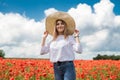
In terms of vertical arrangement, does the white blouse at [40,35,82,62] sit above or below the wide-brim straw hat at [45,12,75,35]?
below

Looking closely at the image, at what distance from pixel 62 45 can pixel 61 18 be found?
0.60 meters

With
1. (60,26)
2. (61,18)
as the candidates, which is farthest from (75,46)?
(61,18)

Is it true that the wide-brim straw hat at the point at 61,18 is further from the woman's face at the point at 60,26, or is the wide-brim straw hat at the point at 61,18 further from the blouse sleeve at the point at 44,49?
the blouse sleeve at the point at 44,49

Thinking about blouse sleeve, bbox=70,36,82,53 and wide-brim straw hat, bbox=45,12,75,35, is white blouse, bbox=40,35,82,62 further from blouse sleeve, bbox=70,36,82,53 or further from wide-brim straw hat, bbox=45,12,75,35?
wide-brim straw hat, bbox=45,12,75,35

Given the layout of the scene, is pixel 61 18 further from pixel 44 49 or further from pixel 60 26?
pixel 44 49

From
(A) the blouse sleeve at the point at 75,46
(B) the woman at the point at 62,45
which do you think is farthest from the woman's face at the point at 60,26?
(A) the blouse sleeve at the point at 75,46

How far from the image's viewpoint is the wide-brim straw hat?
7.98 metres

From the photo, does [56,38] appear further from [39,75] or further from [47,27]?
[39,75]

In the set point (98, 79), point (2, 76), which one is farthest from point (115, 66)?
point (2, 76)

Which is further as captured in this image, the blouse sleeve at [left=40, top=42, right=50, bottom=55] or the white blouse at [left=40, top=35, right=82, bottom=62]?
the blouse sleeve at [left=40, top=42, right=50, bottom=55]

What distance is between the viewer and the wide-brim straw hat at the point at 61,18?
7.98 metres

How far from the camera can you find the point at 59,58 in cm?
764

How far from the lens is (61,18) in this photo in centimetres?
798

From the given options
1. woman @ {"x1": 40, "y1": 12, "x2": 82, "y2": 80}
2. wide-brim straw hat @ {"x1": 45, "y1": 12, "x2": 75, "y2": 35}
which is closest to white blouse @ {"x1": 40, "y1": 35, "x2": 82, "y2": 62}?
woman @ {"x1": 40, "y1": 12, "x2": 82, "y2": 80}
